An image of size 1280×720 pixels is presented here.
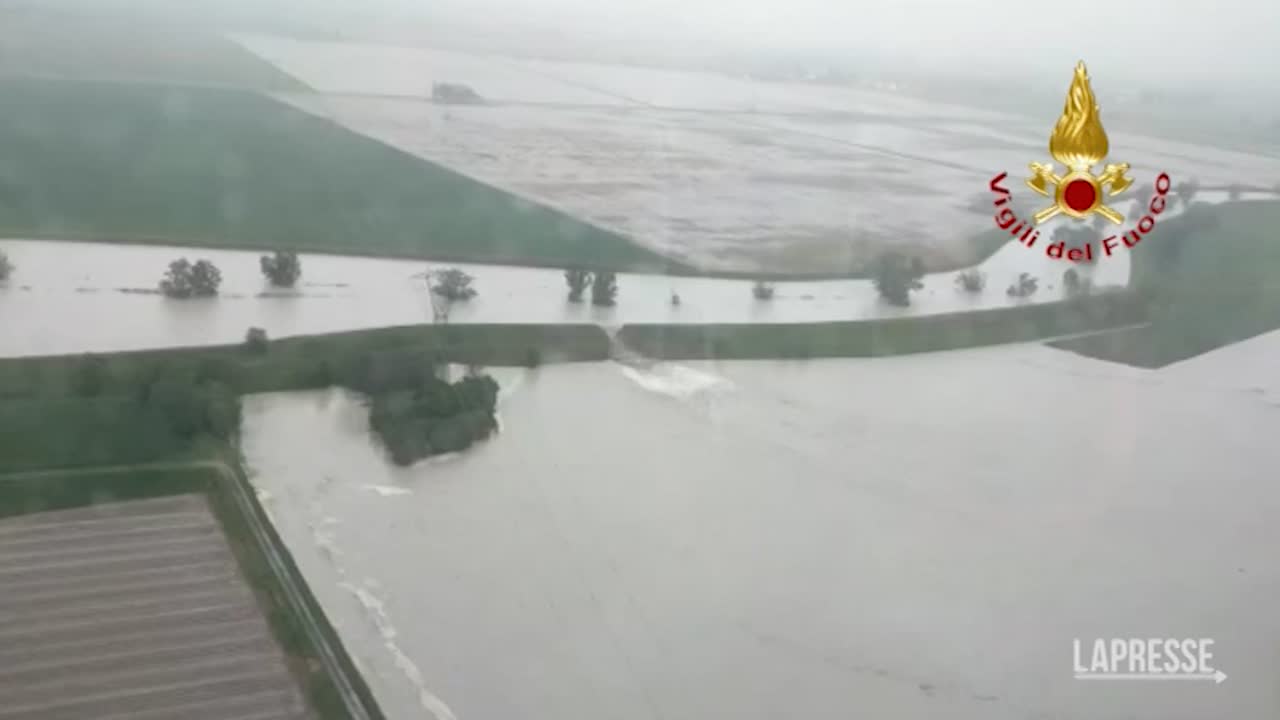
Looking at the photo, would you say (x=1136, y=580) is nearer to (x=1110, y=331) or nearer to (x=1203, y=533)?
(x=1203, y=533)

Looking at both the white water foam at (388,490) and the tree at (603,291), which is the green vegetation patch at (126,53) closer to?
the tree at (603,291)

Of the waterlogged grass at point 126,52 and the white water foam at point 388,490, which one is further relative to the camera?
the waterlogged grass at point 126,52

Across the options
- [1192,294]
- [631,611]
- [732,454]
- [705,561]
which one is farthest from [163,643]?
[1192,294]

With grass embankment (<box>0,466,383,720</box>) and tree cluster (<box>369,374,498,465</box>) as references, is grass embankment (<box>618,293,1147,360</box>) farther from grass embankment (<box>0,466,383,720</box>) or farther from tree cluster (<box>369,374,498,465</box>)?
grass embankment (<box>0,466,383,720</box>)

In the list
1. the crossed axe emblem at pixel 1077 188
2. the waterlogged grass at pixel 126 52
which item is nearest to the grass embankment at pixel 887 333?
the crossed axe emblem at pixel 1077 188

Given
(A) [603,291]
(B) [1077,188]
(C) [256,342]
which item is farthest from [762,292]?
(B) [1077,188]

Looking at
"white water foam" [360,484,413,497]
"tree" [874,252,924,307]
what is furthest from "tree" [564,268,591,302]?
"white water foam" [360,484,413,497]

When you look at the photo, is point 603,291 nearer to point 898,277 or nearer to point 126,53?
point 898,277
